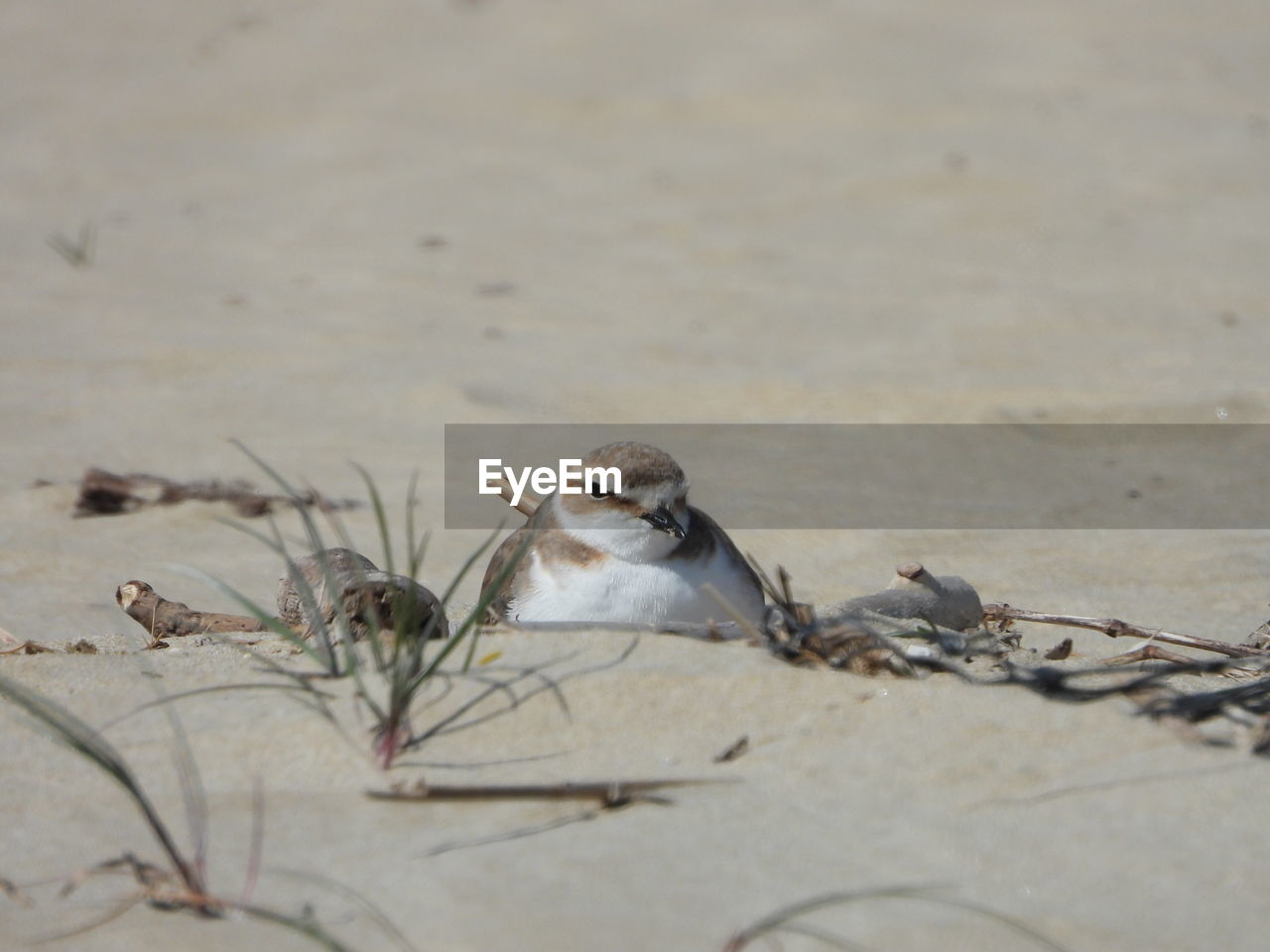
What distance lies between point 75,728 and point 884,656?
55.3 inches

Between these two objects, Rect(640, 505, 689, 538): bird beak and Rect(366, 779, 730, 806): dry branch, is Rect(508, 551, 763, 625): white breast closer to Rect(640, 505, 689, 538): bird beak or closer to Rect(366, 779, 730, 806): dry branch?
Rect(640, 505, 689, 538): bird beak

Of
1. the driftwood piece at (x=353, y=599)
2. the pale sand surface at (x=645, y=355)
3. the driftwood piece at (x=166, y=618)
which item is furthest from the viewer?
the driftwood piece at (x=166, y=618)

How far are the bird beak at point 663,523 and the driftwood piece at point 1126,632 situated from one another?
0.73 meters

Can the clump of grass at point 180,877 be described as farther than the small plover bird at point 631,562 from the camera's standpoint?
No

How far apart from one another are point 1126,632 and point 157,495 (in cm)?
328

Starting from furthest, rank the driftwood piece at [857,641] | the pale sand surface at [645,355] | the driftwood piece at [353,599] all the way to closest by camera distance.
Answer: the driftwood piece at [353,599]
the driftwood piece at [857,641]
the pale sand surface at [645,355]

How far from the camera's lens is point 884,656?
2820 mm

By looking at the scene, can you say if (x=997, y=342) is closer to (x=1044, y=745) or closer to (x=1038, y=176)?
(x=1038, y=176)

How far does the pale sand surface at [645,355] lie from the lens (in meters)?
2.21

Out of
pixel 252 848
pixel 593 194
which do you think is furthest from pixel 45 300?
pixel 252 848

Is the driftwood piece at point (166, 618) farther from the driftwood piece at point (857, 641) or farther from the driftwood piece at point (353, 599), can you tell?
the driftwood piece at point (857, 641)

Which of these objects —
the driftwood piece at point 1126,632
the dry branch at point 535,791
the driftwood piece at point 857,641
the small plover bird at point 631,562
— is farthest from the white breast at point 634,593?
the dry branch at point 535,791

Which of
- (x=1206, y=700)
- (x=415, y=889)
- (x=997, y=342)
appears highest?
(x=997, y=342)

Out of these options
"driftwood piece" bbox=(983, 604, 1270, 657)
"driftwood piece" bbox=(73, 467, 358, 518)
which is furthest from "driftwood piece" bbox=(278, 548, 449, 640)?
"driftwood piece" bbox=(73, 467, 358, 518)
